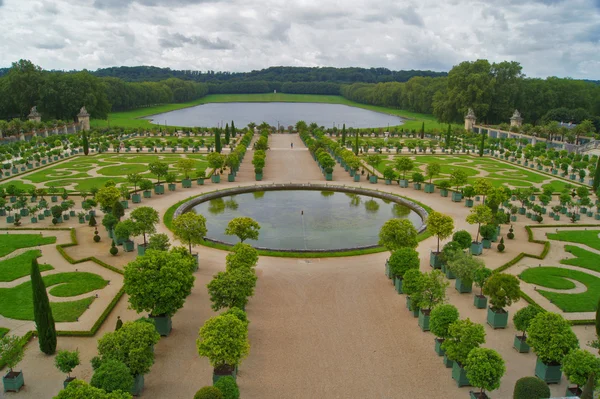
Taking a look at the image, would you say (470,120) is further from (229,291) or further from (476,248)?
(229,291)

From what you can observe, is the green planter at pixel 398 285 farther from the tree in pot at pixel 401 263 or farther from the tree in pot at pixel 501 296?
the tree in pot at pixel 501 296

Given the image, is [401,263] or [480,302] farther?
[401,263]

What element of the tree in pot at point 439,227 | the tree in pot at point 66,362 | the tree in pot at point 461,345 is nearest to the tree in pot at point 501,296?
the tree in pot at point 461,345

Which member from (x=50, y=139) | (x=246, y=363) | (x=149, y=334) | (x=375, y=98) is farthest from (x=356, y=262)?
(x=375, y=98)

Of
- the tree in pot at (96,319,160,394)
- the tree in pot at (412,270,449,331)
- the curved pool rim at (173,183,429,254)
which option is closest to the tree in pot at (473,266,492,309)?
the tree in pot at (412,270,449,331)

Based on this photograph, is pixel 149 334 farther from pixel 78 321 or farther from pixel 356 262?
pixel 356 262

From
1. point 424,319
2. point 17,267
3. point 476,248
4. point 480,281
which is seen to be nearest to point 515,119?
point 476,248

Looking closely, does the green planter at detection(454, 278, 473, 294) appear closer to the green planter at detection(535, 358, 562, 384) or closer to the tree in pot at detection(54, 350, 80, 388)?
the green planter at detection(535, 358, 562, 384)
